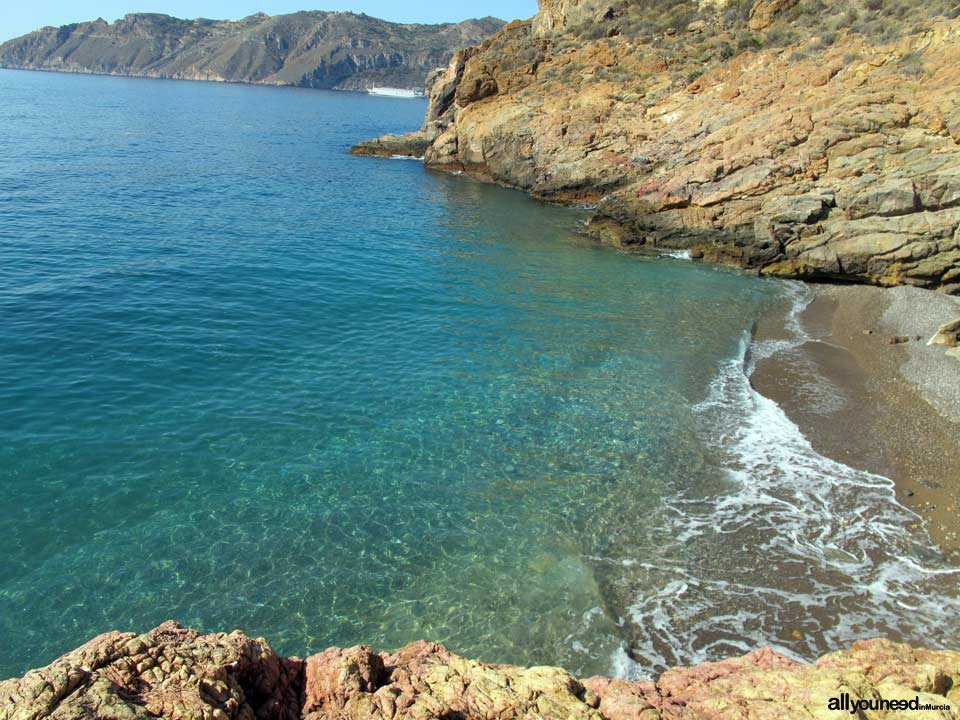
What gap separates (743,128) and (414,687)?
38.1 meters

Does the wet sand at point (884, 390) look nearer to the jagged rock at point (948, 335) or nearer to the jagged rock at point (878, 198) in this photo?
the jagged rock at point (948, 335)

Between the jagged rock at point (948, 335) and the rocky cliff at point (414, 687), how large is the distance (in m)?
19.6

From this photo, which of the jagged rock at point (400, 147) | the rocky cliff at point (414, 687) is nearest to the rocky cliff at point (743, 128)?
the jagged rock at point (400, 147)

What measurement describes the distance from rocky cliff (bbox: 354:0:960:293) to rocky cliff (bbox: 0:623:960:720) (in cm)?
2764

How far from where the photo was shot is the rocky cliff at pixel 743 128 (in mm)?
29516

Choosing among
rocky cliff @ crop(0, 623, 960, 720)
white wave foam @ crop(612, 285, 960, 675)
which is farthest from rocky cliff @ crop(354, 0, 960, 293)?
rocky cliff @ crop(0, 623, 960, 720)

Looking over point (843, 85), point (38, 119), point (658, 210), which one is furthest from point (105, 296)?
point (38, 119)

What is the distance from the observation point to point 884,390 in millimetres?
20172

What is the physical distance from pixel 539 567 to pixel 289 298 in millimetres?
17531

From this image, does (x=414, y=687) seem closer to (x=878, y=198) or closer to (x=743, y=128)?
(x=878, y=198)

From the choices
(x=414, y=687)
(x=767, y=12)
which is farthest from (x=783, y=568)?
(x=767, y=12)

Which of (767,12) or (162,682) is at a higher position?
(767,12)

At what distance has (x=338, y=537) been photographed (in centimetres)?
1297

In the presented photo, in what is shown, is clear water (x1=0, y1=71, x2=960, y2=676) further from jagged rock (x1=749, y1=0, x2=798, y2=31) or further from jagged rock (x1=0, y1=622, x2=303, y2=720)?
jagged rock (x1=749, y1=0, x2=798, y2=31)
